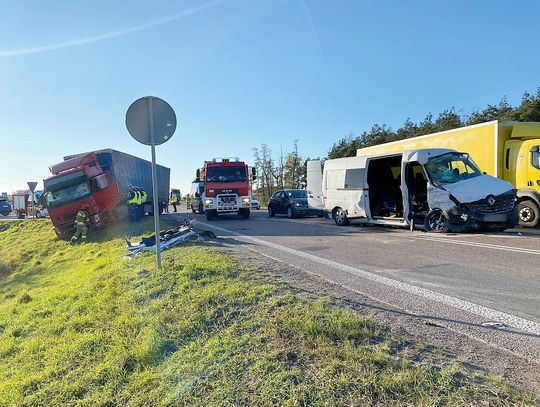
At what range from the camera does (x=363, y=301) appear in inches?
162

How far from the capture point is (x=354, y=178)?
45.8ft

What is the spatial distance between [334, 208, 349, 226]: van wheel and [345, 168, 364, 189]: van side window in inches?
43.3

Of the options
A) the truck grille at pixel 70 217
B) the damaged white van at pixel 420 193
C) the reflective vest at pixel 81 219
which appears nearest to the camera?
the damaged white van at pixel 420 193

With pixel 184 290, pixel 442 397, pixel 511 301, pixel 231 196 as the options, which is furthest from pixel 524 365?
pixel 231 196

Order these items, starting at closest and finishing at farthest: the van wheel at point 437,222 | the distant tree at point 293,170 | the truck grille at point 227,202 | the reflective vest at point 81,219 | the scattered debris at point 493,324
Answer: the scattered debris at point 493,324 → the van wheel at point 437,222 → the reflective vest at point 81,219 → the truck grille at point 227,202 → the distant tree at point 293,170

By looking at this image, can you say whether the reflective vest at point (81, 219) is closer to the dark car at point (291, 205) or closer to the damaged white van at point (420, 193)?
the damaged white van at point (420, 193)

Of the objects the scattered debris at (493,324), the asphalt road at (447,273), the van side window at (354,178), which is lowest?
the scattered debris at (493,324)

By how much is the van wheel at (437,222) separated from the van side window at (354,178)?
9.91 ft

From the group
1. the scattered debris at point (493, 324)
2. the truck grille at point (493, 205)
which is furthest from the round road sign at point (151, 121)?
the truck grille at point (493, 205)

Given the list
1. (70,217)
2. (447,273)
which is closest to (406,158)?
(447,273)

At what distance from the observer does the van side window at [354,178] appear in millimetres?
13602

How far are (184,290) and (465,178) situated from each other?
9.25 metres

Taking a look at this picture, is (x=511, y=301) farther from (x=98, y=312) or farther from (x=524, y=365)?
(x=98, y=312)

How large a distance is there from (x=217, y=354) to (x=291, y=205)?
17.1 m
